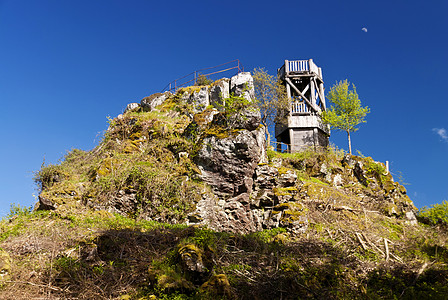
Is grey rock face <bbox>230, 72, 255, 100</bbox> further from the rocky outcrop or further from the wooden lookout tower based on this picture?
the wooden lookout tower

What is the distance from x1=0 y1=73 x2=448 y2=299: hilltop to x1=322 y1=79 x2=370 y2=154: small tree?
6939 millimetres

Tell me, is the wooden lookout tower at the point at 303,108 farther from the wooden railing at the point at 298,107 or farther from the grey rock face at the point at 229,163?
the grey rock face at the point at 229,163

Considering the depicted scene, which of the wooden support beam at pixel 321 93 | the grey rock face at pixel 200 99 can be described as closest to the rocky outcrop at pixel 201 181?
the grey rock face at pixel 200 99

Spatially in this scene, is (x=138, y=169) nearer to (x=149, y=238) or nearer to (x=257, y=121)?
(x=149, y=238)

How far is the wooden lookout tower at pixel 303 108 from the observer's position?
26.0 m

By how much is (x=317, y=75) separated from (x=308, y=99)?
2527mm

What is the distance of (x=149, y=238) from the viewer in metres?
8.56

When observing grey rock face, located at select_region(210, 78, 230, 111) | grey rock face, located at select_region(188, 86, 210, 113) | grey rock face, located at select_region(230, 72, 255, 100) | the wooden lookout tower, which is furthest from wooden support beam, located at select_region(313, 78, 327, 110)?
grey rock face, located at select_region(188, 86, 210, 113)

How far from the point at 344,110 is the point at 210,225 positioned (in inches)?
824

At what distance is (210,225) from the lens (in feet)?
39.3

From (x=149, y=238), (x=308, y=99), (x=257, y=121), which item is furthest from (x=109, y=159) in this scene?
(x=308, y=99)

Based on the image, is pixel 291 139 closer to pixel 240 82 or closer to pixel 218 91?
pixel 240 82

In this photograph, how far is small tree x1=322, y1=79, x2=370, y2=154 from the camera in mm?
26672

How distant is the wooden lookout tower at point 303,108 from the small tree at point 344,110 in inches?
35.5
